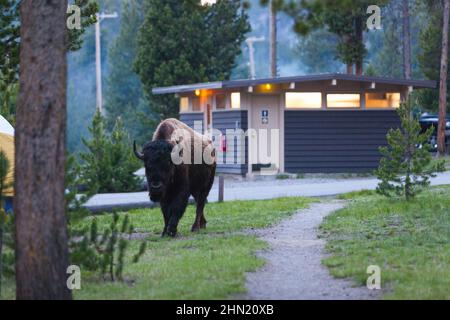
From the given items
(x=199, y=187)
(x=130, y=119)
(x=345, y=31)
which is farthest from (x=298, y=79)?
(x=130, y=119)

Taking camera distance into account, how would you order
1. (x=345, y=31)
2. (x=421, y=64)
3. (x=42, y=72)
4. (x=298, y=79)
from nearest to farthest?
(x=42, y=72)
(x=298, y=79)
(x=345, y=31)
(x=421, y=64)

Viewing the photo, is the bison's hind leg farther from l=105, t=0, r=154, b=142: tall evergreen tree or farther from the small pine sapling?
l=105, t=0, r=154, b=142: tall evergreen tree

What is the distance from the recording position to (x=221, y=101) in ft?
111

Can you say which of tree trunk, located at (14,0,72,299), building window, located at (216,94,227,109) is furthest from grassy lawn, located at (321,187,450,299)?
building window, located at (216,94,227,109)

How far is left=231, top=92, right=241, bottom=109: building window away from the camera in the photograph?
106 feet

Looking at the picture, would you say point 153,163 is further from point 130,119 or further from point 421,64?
point 130,119

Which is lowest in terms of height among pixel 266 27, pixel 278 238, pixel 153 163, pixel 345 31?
pixel 278 238

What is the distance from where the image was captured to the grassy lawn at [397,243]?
10.4 metres

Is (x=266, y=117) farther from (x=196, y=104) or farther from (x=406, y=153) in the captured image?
(x=406, y=153)

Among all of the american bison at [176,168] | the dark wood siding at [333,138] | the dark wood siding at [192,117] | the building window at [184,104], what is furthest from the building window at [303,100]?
the american bison at [176,168]

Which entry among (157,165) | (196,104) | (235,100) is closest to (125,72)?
(196,104)

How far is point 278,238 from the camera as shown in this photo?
1559 centimetres

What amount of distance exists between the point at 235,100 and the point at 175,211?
1755 cm

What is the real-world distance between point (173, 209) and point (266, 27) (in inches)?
5073
